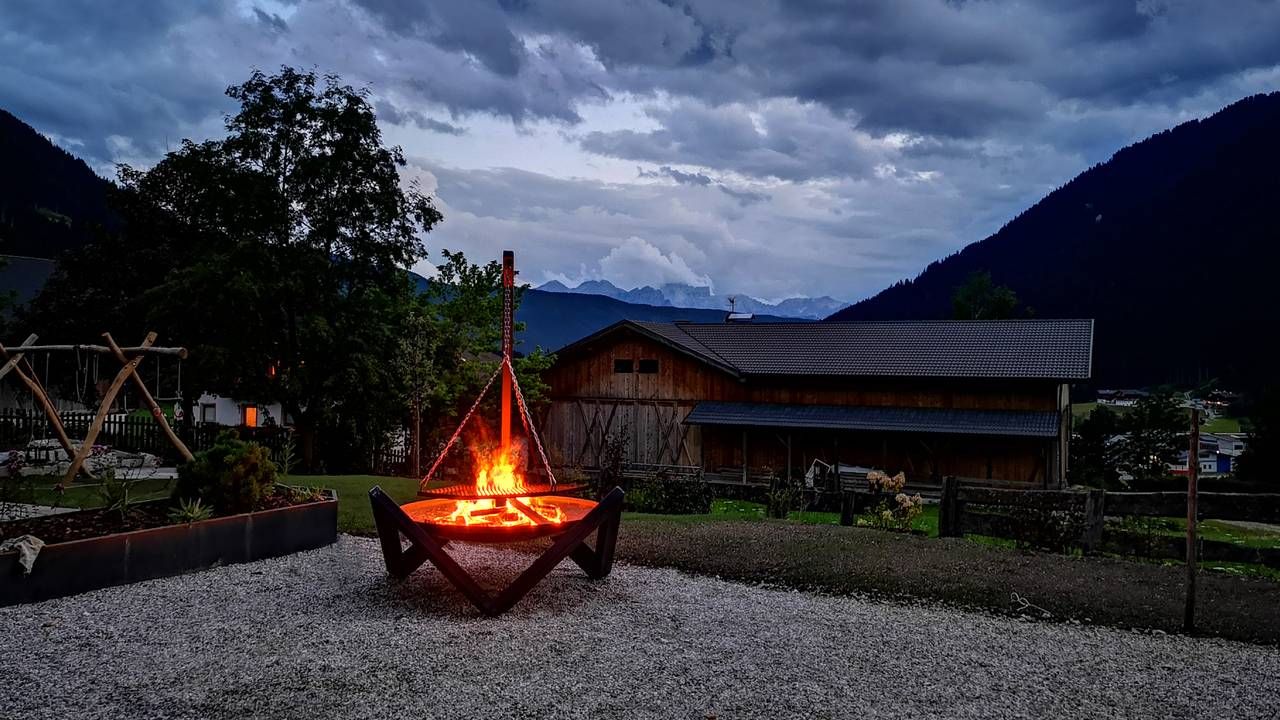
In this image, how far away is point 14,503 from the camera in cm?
1032

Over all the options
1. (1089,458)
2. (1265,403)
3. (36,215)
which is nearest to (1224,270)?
(1265,403)

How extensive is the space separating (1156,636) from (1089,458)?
29.1 meters

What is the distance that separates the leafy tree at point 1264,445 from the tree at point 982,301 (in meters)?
33.3

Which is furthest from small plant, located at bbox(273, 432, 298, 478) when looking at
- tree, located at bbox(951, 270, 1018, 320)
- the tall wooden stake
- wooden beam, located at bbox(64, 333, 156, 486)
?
tree, located at bbox(951, 270, 1018, 320)

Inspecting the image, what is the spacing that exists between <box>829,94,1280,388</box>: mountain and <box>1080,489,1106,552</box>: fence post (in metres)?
81.2

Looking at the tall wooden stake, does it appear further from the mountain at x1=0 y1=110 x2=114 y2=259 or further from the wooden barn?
the mountain at x1=0 y1=110 x2=114 y2=259

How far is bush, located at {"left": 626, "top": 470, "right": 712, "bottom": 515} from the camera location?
60.4 feet

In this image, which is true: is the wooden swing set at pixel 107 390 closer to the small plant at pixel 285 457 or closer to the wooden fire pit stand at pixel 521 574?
the small plant at pixel 285 457

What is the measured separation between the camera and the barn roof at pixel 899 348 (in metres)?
27.0

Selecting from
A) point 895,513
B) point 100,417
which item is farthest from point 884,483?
point 100,417

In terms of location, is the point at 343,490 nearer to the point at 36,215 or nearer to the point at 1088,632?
the point at 1088,632

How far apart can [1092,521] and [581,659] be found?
8.14m

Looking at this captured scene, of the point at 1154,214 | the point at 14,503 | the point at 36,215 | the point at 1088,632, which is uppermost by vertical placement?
the point at 1154,214

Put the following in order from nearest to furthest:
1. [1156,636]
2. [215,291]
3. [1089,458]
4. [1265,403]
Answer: [1156,636]
[215,291]
[1089,458]
[1265,403]
